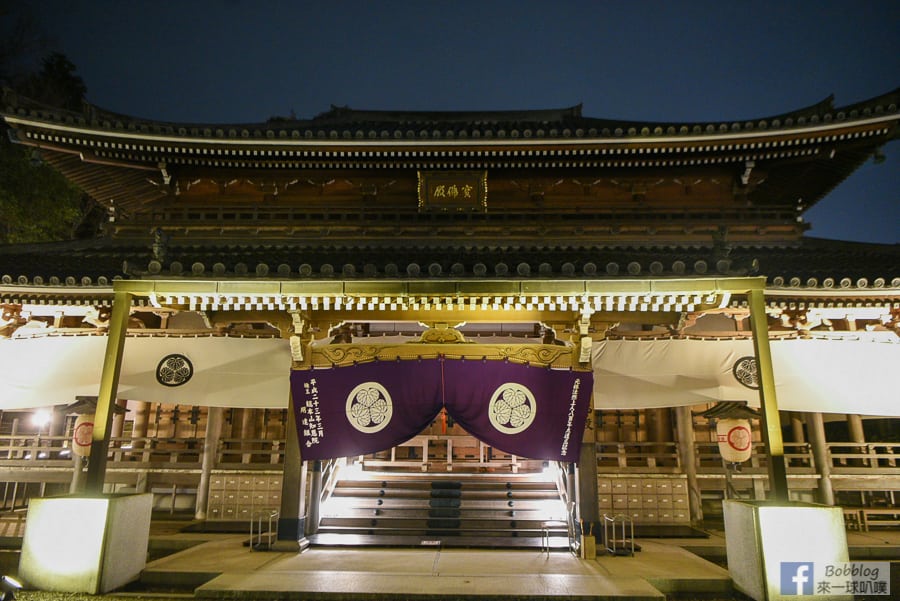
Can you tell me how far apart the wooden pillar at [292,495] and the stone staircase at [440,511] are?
45 cm

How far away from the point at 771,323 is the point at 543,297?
17.5ft

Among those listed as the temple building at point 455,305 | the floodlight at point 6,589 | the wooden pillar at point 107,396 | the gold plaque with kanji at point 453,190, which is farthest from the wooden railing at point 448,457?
the floodlight at point 6,589

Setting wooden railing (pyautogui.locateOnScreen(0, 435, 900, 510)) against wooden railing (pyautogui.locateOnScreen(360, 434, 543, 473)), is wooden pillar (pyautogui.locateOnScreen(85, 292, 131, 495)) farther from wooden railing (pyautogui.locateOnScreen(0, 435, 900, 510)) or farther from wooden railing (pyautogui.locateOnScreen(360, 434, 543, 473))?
wooden railing (pyautogui.locateOnScreen(360, 434, 543, 473))

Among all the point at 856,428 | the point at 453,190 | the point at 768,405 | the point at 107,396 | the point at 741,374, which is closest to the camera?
the point at 768,405

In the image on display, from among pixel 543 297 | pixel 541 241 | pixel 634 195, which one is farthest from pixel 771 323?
pixel 543 297

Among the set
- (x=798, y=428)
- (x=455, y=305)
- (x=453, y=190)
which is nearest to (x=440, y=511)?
(x=455, y=305)

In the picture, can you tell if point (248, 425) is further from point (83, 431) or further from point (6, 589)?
point (6, 589)

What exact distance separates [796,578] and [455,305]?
5439 millimetres

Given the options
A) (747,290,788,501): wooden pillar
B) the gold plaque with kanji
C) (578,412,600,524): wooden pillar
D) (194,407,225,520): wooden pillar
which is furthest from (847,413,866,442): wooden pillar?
(194,407,225,520): wooden pillar

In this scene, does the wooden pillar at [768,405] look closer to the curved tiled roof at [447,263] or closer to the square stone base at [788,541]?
the square stone base at [788,541]

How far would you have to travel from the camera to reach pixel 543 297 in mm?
7461

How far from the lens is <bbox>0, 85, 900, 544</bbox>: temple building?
7617mm

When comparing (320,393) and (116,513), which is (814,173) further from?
(116,513)

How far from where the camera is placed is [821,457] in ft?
35.6
